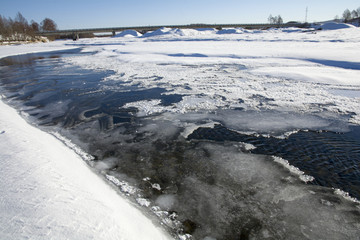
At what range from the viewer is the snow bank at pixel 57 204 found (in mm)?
1828

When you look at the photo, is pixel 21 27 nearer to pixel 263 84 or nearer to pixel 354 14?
pixel 263 84

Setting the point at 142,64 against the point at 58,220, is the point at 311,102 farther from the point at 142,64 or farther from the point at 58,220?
the point at 142,64

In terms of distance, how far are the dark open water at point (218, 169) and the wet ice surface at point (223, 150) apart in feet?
0.05

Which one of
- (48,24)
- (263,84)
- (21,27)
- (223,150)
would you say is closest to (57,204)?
(223,150)

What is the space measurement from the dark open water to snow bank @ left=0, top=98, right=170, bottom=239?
448 millimetres

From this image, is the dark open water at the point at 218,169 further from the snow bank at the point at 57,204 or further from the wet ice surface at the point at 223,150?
the snow bank at the point at 57,204

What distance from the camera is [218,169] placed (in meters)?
3.48

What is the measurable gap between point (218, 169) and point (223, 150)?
643 millimetres

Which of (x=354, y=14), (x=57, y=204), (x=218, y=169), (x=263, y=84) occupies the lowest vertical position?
(x=218, y=169)

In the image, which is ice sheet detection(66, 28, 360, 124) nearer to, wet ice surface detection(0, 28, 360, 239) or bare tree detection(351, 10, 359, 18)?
wet ice surface detection(0, 28, 360, 239)

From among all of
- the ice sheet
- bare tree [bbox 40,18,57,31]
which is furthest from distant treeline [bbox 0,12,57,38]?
the ice sheet

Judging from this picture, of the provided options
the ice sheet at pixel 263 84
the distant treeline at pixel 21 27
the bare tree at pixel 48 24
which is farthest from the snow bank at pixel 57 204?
the bare tree at pixel 48 24

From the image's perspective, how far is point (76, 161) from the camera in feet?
11.7

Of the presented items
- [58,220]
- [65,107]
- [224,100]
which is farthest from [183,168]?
[65,107]
